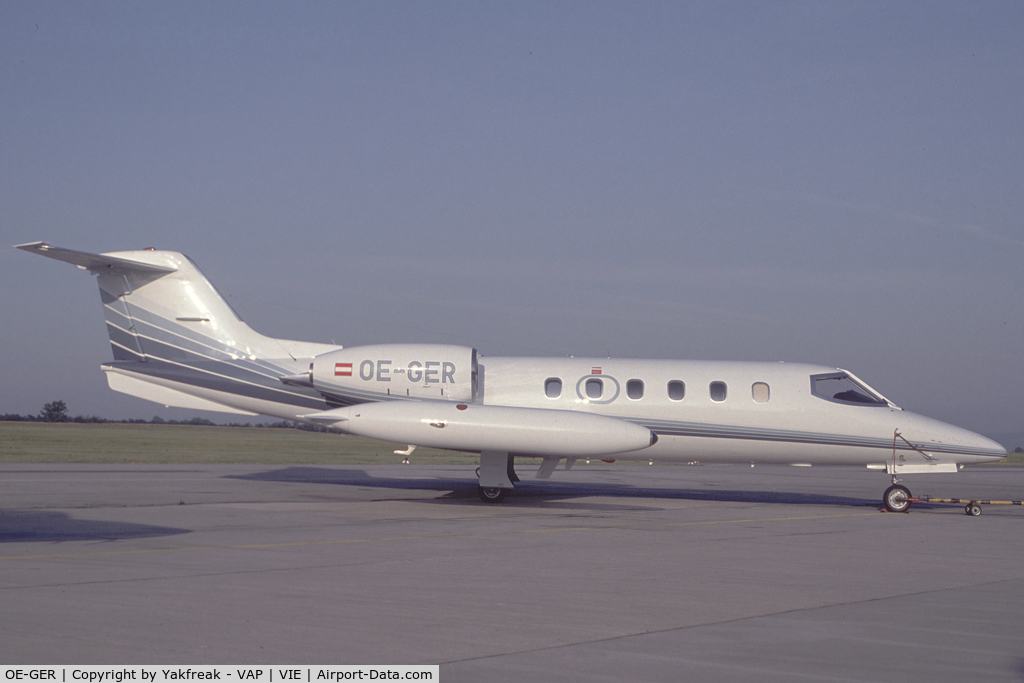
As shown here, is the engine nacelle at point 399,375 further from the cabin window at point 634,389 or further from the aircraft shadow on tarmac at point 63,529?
the aircraft shadow on tarmac at point 63,529

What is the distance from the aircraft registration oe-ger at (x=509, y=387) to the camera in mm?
20188

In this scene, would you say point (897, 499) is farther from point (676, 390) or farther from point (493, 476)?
point (493, 476)

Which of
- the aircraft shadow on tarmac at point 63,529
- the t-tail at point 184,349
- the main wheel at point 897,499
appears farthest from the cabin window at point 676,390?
the aircraft shadow on tarmac at point 63,529

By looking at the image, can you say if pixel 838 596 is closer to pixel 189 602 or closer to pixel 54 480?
pixel 189 602

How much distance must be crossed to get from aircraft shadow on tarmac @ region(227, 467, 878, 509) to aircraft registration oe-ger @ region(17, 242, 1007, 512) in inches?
79.8

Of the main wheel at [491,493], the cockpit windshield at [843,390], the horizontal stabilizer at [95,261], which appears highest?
the horizontal stabilizer at [95,261]

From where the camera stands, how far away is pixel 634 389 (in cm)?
2050

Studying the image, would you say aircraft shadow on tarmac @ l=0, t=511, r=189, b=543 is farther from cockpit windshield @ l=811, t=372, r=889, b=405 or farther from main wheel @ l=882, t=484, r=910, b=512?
main wheel @ l=882, t=484, r=910, b=512

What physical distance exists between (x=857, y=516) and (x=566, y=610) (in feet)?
41.4

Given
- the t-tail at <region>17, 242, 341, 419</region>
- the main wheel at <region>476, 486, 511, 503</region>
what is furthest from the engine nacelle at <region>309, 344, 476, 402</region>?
the main wheel at <region>476, 486, 511, 503</region>

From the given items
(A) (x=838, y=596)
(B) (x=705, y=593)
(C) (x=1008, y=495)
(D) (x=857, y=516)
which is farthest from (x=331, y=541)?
(C) (x=1008, y=495)

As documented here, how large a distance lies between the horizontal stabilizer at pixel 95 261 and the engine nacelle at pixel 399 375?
14.5 feet

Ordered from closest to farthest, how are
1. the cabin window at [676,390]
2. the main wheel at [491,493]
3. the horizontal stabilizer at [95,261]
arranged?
the horizontal stabilizer at [95,261]
the main wheel at [491,493]
the cabin window at [676,390]

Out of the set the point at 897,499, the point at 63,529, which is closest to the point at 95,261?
the point at 63,529
